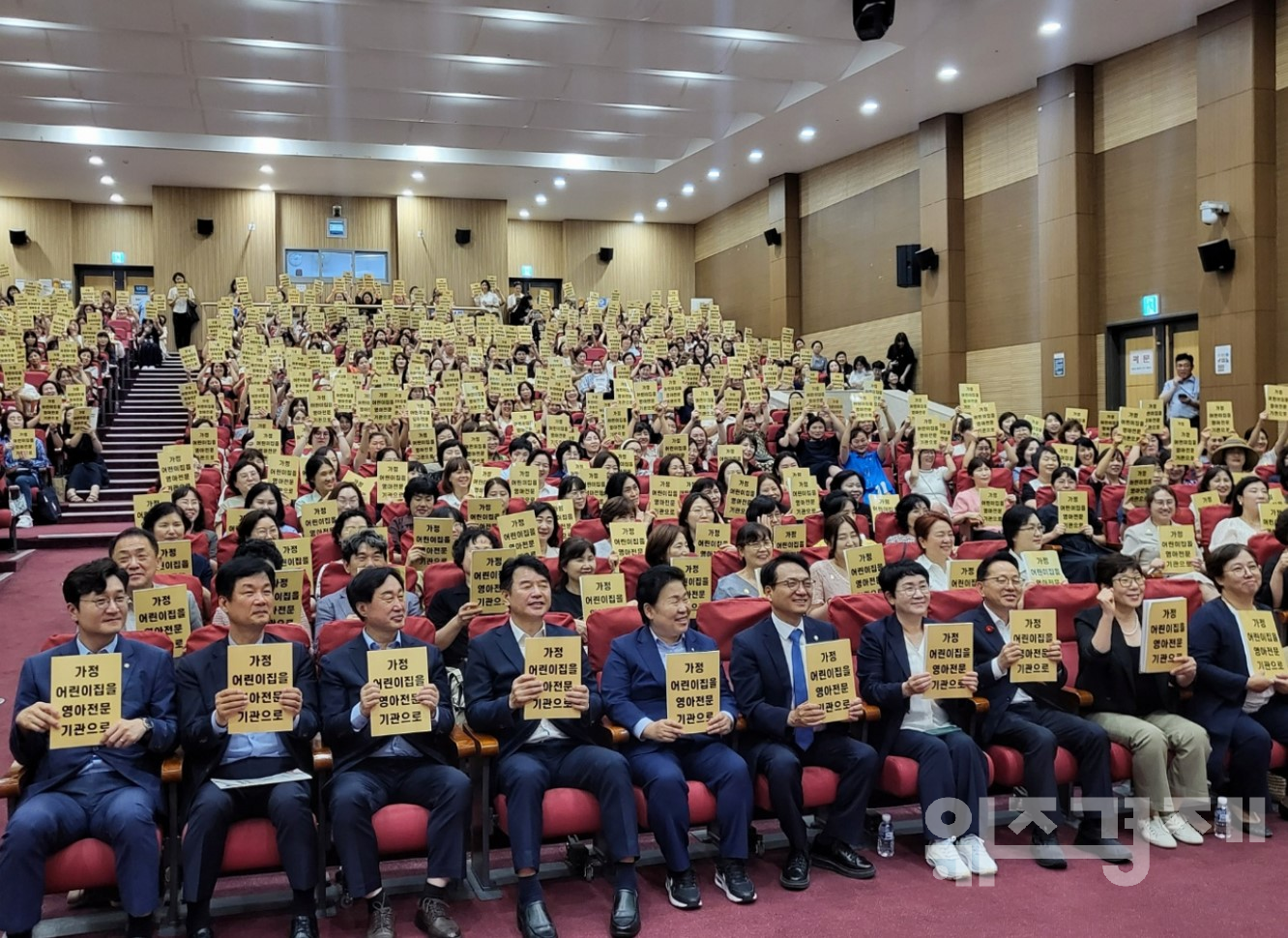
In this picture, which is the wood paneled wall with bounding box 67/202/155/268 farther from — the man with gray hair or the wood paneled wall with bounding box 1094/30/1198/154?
the man with gray hair

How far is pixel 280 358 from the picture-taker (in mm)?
11242

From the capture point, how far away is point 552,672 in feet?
9.93

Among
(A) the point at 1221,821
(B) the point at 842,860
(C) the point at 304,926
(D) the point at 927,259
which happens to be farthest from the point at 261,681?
(D) the point at 927,259

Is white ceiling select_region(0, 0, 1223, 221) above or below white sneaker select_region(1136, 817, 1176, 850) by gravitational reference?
above

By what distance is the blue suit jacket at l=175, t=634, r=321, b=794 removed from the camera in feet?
9.31

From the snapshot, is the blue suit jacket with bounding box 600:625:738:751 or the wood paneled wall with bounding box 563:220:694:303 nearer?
the blue suit jacket with bounding box 600:625:738:751

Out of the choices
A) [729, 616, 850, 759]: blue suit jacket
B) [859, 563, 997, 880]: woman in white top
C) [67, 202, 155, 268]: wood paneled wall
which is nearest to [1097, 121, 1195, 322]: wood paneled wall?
[859, 563, 997, 880]: woman in white top

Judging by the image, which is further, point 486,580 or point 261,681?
point 486,580

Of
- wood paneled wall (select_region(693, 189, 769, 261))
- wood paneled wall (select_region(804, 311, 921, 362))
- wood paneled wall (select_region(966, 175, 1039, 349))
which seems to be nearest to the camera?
wood paneled wall (select_region(966, 175, 1039, 349))

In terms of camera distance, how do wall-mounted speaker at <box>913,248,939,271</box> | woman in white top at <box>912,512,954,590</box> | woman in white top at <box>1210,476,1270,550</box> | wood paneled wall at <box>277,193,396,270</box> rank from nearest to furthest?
woman in white top at <box>912,512,954,590</box>
woman in white top at <box>1210,476,1270,550</box>
wall-mounted speaker at <box>913,248,939,271</box>
wood paneled wall at <box>277,193,396,270</box>

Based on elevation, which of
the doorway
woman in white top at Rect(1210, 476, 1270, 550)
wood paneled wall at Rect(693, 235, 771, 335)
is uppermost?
wood paneled wall at Rect(693, 235, 771, 335)

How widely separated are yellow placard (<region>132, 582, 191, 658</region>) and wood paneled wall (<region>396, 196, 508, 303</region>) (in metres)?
15.9

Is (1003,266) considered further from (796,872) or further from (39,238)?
(39,238)

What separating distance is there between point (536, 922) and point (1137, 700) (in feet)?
7.22
